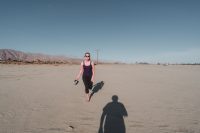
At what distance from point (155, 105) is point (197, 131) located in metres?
2.80

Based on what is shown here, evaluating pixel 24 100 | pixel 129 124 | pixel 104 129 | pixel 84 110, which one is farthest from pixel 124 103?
pixel 24 100

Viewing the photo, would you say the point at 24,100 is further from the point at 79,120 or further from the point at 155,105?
the point at 155,105

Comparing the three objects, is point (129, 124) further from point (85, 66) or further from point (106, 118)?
point (85, 66)

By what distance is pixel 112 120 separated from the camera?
5828 millimetres

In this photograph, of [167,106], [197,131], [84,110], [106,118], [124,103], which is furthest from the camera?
[124,103]

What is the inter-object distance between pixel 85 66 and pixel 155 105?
128 inches

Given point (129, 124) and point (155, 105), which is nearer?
point (129, 124)

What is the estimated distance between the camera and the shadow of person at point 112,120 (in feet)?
16.8

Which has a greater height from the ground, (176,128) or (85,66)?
(85,66)

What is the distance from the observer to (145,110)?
7.11 metres

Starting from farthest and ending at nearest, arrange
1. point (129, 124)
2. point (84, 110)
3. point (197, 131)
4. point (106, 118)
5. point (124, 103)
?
point (124, 103) < point (84, 110) < point (106, 118) < point (129, 124) < point (197, 131)

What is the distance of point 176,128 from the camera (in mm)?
5273

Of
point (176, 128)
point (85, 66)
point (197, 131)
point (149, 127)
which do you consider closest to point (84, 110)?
point (85, 66)

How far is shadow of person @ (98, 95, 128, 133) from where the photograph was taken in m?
5.11
